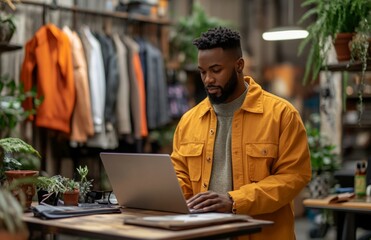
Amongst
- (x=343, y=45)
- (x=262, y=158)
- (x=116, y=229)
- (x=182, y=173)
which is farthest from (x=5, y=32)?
(x=116, y=229)

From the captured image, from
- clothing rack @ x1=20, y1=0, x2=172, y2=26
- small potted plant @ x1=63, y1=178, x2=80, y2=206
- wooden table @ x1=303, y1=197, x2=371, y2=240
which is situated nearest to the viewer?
small potted plant @ x1=63, y1=178, x2=80, y2=206

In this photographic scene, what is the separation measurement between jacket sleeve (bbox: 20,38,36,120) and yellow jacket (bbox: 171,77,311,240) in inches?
109

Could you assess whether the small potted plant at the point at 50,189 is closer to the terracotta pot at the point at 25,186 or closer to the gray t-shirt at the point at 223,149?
the terracotta pot at the point at 25,186

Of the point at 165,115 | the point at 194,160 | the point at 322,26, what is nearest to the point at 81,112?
the point at 165,115

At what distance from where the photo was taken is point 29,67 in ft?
19.2

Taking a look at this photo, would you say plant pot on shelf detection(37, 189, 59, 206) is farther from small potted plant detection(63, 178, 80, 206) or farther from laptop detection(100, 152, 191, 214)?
laptop detection(100, 152, 191, 214)

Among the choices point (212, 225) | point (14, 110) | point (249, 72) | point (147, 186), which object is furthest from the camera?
point (249, 72)

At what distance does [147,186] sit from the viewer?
281cm

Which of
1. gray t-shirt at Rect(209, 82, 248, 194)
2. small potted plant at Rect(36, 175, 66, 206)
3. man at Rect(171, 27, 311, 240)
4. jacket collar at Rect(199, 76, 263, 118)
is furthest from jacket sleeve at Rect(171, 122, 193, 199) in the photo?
small potted plant at Rect(36, 175, 66, 206)

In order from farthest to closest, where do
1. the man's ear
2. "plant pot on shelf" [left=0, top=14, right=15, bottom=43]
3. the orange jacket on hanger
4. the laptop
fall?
the orange jacket on hanger, "plant pot on shelf" [left=0, top=14, right=15, bottom=43], the man's ear, the laptop

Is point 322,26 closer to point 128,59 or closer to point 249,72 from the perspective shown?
point 128,59

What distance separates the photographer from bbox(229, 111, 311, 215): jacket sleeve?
2.96 metres

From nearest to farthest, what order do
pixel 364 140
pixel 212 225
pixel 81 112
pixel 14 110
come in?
pixel 212 225 → pixel 14 110 → pixel 81 112 → pixel 364 140

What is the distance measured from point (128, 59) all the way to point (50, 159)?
3.79 ft
